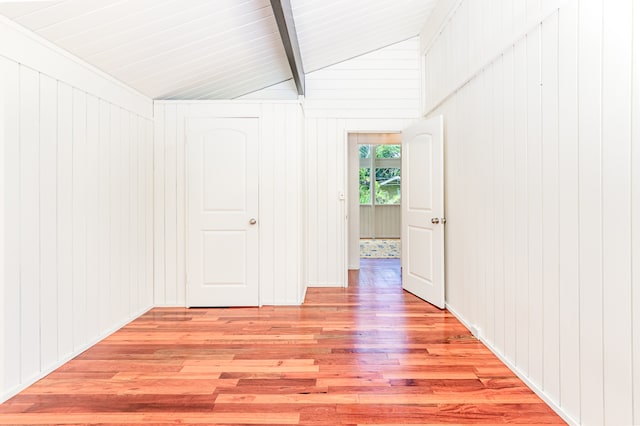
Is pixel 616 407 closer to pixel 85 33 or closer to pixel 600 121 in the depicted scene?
pixel 600 121

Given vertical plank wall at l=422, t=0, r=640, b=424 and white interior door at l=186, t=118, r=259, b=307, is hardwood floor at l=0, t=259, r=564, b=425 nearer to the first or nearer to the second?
vertical plank wall at l=422, t=0, r=640, b=424

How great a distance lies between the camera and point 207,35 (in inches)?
118

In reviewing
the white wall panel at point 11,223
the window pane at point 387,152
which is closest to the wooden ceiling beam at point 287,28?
the white wall panel at point 11,223

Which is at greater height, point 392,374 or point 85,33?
point 85,33

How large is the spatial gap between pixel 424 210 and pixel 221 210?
7.05 feet

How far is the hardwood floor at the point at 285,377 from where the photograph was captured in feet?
6.11

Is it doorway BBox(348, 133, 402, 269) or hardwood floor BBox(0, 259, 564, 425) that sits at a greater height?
doorway BBox(348, 133, 402, 269)

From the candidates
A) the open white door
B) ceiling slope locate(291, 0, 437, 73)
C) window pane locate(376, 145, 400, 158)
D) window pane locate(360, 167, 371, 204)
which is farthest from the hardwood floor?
window pane locate(376, 145, 400, 158)

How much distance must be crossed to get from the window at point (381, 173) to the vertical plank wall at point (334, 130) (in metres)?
5.05

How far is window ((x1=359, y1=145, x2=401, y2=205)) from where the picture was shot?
9734 millimetres

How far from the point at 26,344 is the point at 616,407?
3.03 metres

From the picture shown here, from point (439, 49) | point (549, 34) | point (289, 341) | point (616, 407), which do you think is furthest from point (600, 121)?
point (439, 49)

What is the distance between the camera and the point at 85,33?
8.05 feet

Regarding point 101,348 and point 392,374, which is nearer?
point 392,374
